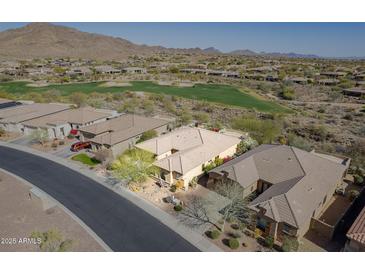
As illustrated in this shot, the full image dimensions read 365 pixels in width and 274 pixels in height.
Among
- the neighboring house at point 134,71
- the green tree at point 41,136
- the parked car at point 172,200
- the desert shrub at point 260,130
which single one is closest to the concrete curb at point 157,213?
the parked car at point 172,200

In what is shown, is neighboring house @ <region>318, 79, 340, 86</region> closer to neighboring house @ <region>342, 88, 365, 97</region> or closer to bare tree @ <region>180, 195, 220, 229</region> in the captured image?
neighboring house @ <region>342, 88, 365, 97</region>

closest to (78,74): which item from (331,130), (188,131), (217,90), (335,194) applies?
(217,90)

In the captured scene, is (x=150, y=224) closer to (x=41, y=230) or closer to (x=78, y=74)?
(x=41, y=230)

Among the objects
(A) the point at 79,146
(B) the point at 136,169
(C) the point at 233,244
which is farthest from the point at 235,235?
(A) the point at 79,146

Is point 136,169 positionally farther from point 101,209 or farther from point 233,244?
point 233,244

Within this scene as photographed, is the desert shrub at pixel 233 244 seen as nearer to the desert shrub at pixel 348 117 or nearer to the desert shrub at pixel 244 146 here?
the desert shrub at pixel 244 146

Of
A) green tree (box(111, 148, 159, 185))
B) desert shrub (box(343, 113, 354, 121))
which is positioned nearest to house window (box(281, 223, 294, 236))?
green tree (box(111, 148, 159, 185))
